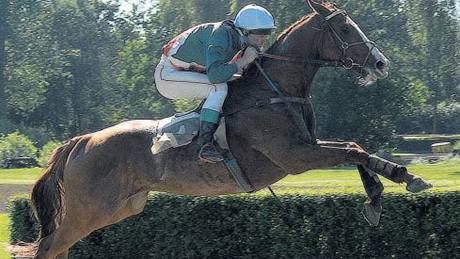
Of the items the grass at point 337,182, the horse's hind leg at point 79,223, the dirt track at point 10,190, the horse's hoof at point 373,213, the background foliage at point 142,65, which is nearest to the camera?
the horse's hoof at point 373,213

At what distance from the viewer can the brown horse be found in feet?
21.6

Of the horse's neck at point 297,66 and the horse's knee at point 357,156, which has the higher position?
the horse's neck at point 297,66

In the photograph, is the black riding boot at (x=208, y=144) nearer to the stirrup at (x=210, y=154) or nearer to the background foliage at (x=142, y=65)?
the stirrup at (x=210, y=154)

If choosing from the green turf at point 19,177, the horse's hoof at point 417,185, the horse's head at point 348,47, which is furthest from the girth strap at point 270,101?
the green turf at point 19,177

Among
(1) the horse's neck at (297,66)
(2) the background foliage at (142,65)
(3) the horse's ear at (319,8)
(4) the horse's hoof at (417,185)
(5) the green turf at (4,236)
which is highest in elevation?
(3) the horse's ear at (319,8)

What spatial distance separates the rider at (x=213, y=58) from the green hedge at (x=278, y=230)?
2.69 metres

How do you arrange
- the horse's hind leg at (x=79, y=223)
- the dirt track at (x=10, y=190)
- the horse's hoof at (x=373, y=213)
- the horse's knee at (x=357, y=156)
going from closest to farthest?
the horse's knee at (x=357, y=156)
the horse's hoof at (x=373, y=213)
the horse's hind leg at (x=79, y=223)
the dirt track at (x=10, y=190)

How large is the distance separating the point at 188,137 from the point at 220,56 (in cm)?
77

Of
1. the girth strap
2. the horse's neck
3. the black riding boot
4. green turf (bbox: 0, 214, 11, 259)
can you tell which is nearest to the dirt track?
green turf (bbox: 0, 214, 11, 259)

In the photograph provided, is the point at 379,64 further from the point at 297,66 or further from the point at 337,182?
the point at 337,182

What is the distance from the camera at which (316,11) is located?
696 cm

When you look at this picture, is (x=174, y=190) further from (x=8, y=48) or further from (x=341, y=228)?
(x=8, y=48)

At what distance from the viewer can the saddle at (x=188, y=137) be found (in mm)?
6781

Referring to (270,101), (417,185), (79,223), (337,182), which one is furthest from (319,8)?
(337,182)
